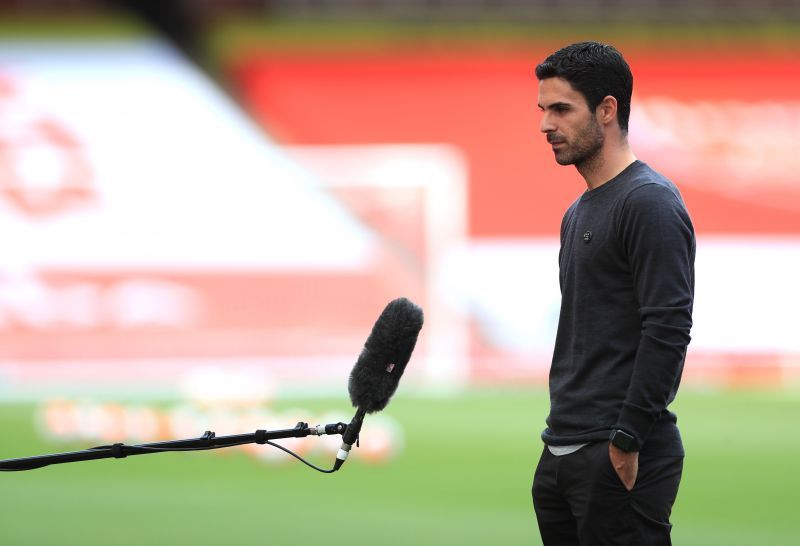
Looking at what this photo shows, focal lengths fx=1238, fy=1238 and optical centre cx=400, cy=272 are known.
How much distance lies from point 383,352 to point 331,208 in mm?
13148

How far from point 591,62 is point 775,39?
14602mm

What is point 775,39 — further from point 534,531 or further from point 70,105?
point 534,531

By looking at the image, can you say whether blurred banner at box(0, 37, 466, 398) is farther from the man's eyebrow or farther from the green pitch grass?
the man's eyebrow

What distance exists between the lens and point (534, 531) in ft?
19.4

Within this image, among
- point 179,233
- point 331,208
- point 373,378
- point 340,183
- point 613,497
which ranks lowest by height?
point 613,497

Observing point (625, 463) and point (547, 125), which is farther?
point (547, 125)

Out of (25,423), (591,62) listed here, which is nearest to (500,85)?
(25,423)

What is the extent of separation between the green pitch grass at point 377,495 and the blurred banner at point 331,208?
501 centimetres

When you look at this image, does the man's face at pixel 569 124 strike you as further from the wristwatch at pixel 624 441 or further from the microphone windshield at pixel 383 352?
the wristwatch at pixel 624 441

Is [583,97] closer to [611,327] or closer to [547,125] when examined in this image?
[547,125]

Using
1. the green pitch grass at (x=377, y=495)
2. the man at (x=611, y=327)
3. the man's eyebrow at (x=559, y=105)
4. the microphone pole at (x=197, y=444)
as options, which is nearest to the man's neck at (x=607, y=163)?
the man at (x=611, y=327)

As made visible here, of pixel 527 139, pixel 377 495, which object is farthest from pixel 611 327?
pixel 527 139

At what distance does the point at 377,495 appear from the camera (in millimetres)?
6996

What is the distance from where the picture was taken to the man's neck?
8.58 ft
